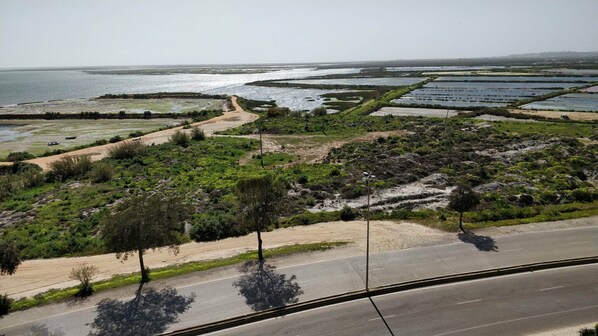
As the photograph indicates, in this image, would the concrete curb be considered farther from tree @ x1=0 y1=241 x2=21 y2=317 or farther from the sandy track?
tree @ x1=0 y1=241 x2=21 y2=317

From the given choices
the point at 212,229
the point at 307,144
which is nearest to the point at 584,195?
the point at 212,229

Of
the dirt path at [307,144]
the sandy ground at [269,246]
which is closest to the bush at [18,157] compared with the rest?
the dirt path at [307,144]

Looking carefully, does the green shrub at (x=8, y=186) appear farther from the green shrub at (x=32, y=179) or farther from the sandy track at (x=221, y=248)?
the sandy track at (x=221, y=248)

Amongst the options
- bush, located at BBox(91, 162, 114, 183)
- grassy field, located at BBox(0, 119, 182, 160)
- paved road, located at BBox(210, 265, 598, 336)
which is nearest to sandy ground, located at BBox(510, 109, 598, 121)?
paved road, located at BBox(210, 265, 598, 336)

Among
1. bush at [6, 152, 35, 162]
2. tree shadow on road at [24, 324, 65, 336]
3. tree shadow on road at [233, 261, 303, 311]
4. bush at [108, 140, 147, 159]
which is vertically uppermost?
bush at [108, 140, 147, 159]

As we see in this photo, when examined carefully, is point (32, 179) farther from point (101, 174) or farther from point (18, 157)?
point (18, 157)

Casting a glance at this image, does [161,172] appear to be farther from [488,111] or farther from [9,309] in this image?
[488,111]
